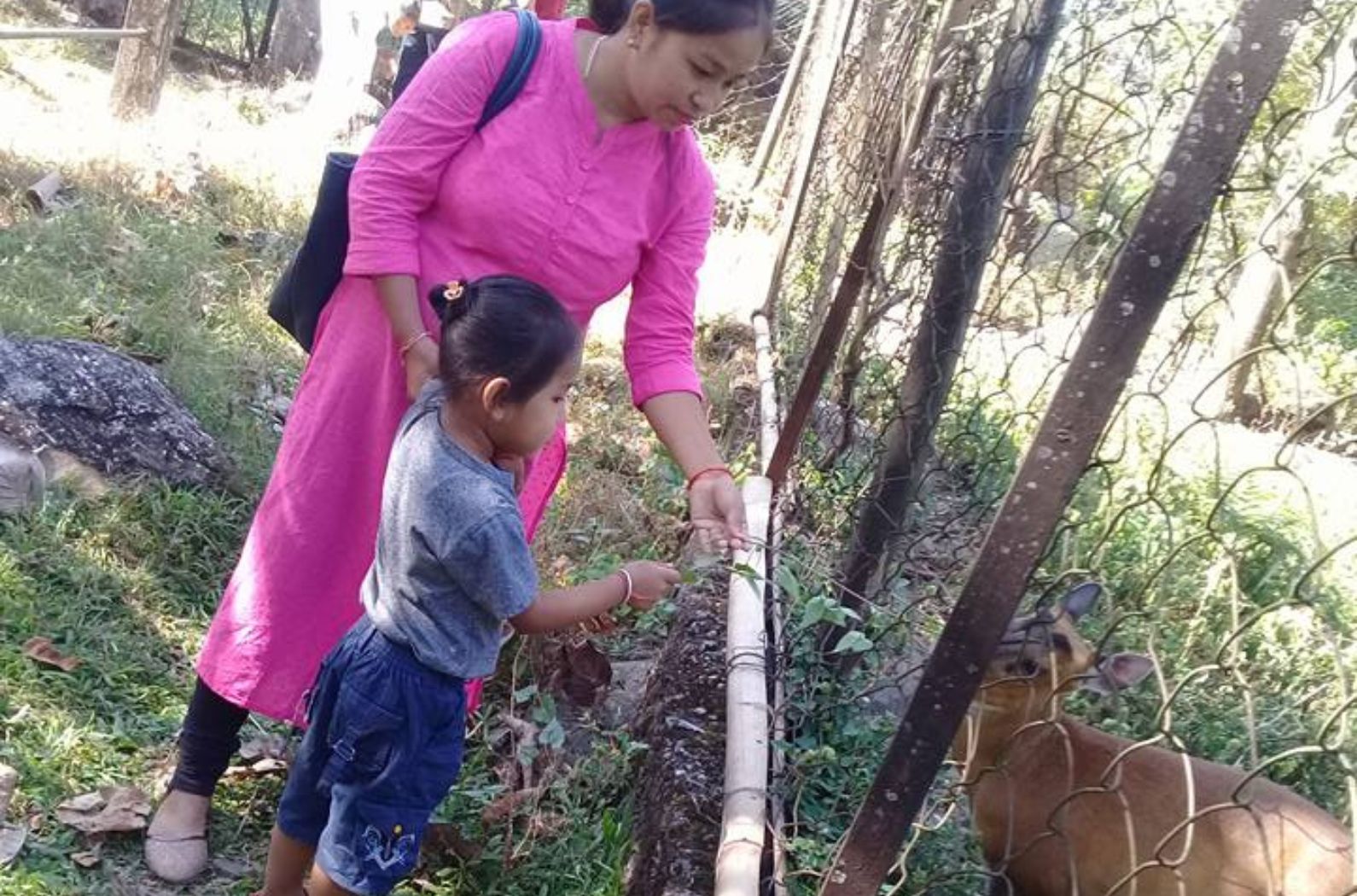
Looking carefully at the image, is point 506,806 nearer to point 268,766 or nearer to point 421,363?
point 268,766

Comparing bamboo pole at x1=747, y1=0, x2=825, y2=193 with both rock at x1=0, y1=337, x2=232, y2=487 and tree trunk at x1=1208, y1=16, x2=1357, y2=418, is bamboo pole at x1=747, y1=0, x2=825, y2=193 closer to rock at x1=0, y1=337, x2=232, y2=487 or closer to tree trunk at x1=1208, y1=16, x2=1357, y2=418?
tree trunk at x1=1208, y1=16, x2=1357, y2=418

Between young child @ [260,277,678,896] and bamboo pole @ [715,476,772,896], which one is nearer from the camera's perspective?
young child @ [260,277,678,896]

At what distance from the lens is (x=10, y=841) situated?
2896mm

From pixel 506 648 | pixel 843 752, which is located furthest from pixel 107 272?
pixel 843 752

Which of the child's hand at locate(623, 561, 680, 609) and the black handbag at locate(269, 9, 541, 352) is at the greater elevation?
the black handbag at locate(269, 9, 541, 352)

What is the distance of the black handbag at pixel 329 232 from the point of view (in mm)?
2549

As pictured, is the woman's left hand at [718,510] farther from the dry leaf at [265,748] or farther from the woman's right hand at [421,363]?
the dry leaf at [265,748]

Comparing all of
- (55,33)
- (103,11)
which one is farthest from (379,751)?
(103,11)

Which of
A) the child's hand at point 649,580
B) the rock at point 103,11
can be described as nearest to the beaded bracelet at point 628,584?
the child's hand at point 649,580

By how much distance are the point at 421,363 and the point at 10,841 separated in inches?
54.2

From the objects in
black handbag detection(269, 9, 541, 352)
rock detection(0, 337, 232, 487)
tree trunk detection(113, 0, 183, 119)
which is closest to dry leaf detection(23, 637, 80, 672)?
rock detection(0, 337, 232, 487)

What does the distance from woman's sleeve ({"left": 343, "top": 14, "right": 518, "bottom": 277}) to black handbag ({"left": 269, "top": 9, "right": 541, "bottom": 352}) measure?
0.9 inches

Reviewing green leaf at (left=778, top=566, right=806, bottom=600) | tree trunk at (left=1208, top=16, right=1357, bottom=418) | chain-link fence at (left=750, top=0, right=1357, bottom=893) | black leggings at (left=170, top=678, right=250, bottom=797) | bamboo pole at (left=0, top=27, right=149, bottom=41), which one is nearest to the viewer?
tree trunk at (left=1208, top=16, right=1357, bottom=418)

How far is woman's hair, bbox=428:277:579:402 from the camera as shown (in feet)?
7.58
